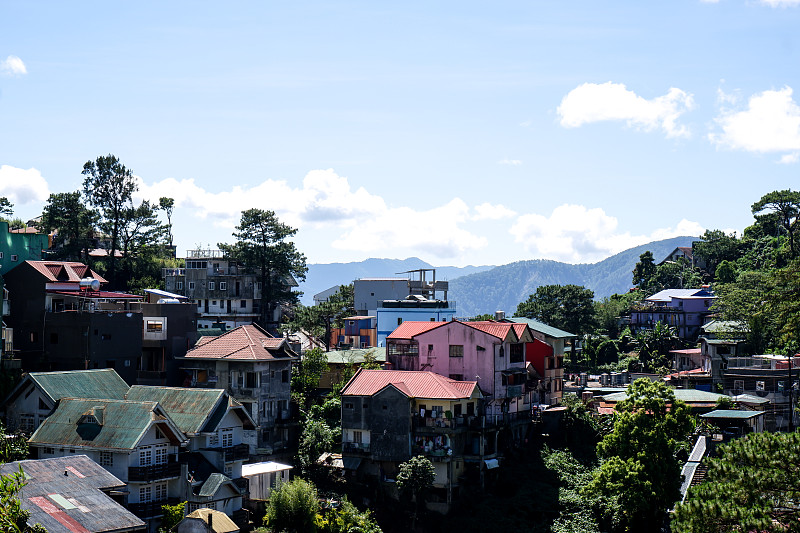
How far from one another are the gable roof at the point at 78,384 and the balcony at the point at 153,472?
31.5 ft

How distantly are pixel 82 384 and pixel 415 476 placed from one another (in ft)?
77.7

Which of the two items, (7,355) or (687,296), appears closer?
(7,355)

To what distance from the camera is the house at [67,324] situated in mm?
69062

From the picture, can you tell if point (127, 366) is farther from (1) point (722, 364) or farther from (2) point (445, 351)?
(1) point (722, 364)

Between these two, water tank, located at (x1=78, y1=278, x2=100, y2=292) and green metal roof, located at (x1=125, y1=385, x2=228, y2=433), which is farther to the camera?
water tank, located at (x1=78, y1=278, x2=100, y2=292)

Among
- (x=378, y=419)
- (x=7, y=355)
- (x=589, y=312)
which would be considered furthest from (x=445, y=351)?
(x=589, y=312)

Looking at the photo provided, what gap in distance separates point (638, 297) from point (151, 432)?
→ 348 ft

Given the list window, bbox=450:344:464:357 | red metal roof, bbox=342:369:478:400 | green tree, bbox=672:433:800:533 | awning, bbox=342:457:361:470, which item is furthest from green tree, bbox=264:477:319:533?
green tree, bbox=672:433:800:533

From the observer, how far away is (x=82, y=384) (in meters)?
63.2

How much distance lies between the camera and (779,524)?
36.5 meters

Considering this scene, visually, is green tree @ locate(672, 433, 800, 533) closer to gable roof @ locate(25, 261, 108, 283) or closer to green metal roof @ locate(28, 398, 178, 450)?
green metal roof @ locate(28, 398, 178, 450)

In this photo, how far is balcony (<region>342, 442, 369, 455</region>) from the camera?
2739 inches

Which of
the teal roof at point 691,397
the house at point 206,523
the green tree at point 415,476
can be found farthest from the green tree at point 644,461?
the house at point 206,523

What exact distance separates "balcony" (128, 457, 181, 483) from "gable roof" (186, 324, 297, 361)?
44.9 ft
